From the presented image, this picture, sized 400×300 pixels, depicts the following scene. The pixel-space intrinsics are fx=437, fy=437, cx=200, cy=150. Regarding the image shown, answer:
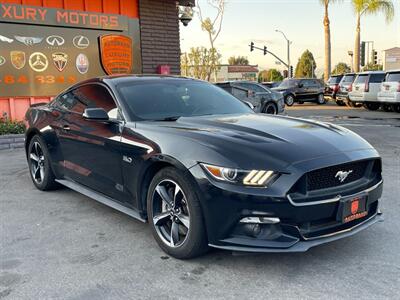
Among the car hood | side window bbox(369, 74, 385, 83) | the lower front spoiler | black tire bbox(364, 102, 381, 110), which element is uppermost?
side window bbox(369, 74, 385, 83)

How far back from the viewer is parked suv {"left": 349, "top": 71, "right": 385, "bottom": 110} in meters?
18.7

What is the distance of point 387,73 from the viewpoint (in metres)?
17.7

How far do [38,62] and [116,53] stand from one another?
2.04m

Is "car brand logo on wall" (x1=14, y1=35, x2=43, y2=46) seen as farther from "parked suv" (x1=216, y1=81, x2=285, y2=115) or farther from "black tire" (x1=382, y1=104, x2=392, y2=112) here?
"black tire" (x1=382, y1=104, x2=392, y2=112)

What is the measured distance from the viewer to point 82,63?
1098 centimetres

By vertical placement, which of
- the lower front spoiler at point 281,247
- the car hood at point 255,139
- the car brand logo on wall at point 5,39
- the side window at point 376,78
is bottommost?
the lower front spoiler at point 281,247

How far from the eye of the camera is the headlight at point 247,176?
10.00ft

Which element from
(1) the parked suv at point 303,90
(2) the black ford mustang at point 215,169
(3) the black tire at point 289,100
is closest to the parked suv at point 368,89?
(3) the black tire at point 289,100

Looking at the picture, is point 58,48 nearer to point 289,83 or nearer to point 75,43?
point 75,43

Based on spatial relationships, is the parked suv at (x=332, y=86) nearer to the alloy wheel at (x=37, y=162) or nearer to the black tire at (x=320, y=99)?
the black tire at (x=320, y=99)

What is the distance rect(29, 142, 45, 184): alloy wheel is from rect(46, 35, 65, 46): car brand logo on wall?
5.28 m

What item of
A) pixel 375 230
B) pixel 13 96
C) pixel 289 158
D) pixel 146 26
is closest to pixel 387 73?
pixel 146 26

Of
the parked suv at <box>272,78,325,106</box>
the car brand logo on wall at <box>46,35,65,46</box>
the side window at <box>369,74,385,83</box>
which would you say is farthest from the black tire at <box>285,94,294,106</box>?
the car brand logo on wall at <box>46,35,65,46</box>

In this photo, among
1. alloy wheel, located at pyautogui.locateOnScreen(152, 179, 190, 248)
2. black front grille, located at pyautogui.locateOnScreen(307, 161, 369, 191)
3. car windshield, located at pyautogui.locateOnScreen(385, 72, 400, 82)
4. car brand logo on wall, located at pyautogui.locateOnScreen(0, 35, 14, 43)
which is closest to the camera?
black front grille, located at pyautogui.locateOnScreen(307, 161, 369, 191)
